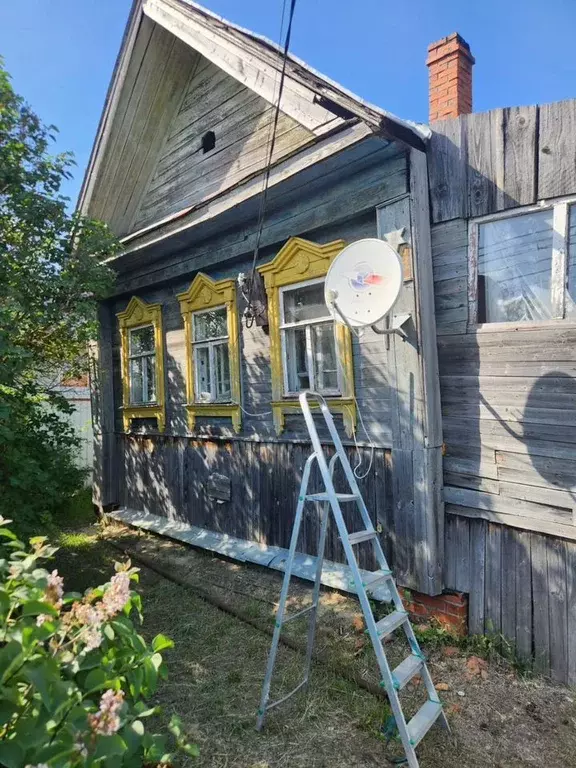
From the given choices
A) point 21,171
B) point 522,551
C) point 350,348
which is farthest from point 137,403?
point 522,551

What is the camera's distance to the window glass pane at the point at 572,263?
340 centimetres

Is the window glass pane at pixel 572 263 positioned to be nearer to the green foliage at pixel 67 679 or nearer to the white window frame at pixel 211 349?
the green foliage at pixel 67 679

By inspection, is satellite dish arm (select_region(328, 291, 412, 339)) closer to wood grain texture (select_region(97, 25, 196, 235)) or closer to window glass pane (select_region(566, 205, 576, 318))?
window glass pane (select_region(566, 205, 576, 318))

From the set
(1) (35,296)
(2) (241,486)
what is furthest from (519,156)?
(1) (35,296)

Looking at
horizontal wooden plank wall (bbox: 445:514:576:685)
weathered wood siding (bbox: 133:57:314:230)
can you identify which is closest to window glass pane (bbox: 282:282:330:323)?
weathered wood siding (bbox: 133:57:314:230)

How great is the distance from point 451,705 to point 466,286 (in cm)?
308

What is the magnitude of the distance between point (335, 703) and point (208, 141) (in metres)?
6.43

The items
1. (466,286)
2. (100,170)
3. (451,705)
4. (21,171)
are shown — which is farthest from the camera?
(100,170)

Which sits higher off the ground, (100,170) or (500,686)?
(100,170)

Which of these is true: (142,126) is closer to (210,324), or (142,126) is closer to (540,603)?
(210,324)

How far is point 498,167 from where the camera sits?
3.71 m

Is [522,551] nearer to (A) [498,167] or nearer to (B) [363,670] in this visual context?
(B) [363,670]

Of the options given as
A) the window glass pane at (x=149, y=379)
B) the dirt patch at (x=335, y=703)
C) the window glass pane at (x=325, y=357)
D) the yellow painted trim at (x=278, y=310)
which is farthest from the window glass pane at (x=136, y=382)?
the dirt patch at (x=335, y=703)

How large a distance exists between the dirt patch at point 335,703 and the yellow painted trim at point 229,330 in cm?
240
